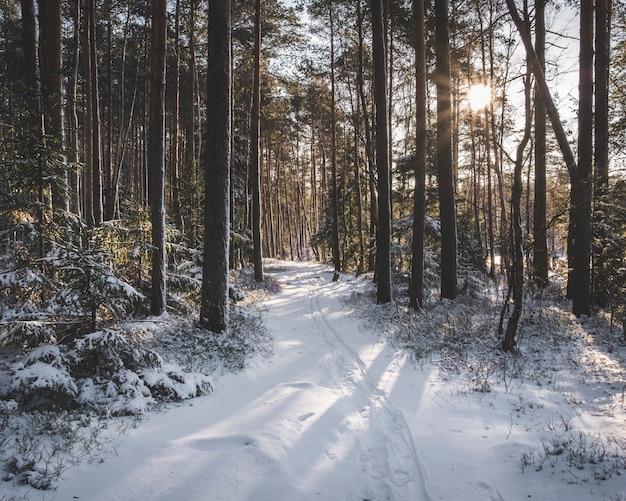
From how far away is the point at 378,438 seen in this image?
4367mm

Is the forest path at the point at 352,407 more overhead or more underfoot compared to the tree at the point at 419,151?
more underfoot

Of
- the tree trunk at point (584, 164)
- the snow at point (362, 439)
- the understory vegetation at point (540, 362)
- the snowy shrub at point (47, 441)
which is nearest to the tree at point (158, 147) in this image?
the snow at point (362, 439)

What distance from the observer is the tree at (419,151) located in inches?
428

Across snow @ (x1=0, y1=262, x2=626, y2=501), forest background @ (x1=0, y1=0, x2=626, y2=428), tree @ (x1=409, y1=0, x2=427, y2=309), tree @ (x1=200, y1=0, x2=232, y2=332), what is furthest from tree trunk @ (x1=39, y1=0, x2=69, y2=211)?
tree @ (x1=409, y1=0, x2=427, y2=309)

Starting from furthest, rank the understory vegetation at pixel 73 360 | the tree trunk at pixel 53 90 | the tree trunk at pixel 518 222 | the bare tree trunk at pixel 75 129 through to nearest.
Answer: the tree trunk at pixel 518 222 → the bare tree trunk at pixel 75 129 → the tree trunk at pixel 53 90 → the understory vegetation at pixel 73 360

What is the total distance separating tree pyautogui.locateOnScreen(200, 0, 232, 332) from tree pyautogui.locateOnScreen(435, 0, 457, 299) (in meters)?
6.79

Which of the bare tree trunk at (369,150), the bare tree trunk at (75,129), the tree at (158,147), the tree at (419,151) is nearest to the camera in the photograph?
the bare tree trunk at (75,129)

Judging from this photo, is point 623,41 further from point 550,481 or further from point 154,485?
point 154,485

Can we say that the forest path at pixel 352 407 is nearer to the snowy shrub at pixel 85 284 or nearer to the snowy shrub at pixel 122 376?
the snowy shrub at pixel 122 376

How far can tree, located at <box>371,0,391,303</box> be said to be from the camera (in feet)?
36.5

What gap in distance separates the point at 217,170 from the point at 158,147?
1.66 m

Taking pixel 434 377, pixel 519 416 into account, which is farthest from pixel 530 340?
pixel 519 416

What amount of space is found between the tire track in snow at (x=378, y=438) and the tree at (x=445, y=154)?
19.5 feet

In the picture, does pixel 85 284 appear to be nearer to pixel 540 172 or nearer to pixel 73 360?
pixel 73 360
